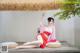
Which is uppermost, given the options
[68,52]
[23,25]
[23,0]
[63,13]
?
[23,0]

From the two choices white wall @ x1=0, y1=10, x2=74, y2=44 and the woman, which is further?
white wall @ x1=0, y1=10, x2=74, y2=44

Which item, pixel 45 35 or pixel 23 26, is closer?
pixel 45 35

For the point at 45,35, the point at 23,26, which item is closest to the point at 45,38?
the point at 45,35

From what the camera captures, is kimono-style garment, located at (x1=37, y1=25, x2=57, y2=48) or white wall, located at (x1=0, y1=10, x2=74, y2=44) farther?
white wall, located at (x1=0, y1=10, x2=74, y2=44)

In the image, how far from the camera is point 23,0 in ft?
4.49

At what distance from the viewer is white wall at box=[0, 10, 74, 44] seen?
1.50 m

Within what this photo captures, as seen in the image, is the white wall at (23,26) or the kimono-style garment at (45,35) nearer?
the kimono-style garment at (45,35)

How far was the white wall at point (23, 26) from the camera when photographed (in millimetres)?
1495

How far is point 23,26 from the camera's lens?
1.57 meters

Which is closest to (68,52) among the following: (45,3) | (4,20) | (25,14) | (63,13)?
(63,13)

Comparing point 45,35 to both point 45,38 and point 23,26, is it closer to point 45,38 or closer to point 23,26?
point 45,38

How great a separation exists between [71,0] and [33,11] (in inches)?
24.3

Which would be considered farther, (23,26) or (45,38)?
(23,26)

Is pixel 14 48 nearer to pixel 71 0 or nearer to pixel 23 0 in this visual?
pixel 23 0
